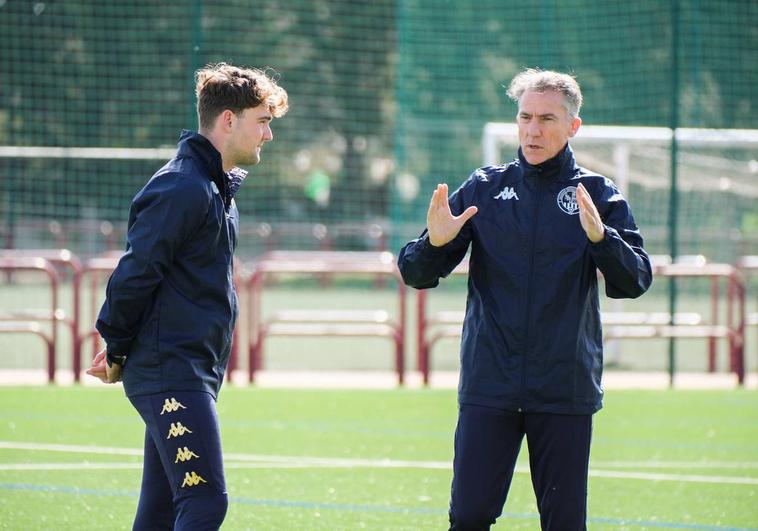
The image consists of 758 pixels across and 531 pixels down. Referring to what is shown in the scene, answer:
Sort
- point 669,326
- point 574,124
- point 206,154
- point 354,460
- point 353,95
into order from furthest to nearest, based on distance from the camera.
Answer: point 353,95 → point 669,326 → point 354,460 → point 574,124 → point 206,154

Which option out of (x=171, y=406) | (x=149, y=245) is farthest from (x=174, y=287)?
(x=171, y=406)

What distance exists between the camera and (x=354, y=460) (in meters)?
8.14

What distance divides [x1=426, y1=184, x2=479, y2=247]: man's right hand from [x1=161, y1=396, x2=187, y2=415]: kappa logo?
1.04 metres

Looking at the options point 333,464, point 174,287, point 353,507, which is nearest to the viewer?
point 174,287

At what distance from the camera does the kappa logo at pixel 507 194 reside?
4.56 metres

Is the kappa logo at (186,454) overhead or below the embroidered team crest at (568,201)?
below

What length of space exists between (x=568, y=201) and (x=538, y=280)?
0.31m

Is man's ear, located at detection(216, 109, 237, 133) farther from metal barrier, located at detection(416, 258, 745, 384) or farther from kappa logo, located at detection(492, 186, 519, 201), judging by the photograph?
metal barrier, located at detection(416, 258, 745, 384)

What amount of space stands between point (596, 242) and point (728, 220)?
20.1 meters

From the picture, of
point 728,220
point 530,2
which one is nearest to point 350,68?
point 728,220

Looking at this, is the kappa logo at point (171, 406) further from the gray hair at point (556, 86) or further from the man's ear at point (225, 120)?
the gray hair at point (556, 86)

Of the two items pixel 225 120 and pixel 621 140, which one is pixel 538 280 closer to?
pixel 225 120

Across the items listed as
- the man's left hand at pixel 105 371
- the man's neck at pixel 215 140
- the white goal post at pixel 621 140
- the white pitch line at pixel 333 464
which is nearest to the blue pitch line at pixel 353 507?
the white pitch line at pixel 333 464

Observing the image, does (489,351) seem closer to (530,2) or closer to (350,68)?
(530,2)
